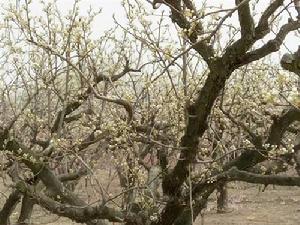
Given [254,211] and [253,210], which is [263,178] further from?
[253,210]

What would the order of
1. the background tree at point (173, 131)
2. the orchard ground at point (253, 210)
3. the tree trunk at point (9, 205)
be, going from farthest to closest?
the orchard ground at point (253, 210) → the tree trunk at point (9, 205) → the background tree at point (173, 131)

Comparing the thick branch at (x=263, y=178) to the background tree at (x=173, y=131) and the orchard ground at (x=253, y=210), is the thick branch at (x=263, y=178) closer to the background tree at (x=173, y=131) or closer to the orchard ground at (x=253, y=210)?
the background tree at (x=173, y=131)

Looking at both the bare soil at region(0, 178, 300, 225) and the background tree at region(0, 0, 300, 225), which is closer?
the background tree at region(0, 0, 300, 225)

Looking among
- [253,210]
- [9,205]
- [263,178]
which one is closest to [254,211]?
[253,210]

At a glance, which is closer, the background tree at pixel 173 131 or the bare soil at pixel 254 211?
the background tree at pixel 173 131

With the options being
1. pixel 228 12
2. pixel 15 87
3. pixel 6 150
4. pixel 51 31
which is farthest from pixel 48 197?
pixel 15 87

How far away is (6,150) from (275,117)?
12.8 ft

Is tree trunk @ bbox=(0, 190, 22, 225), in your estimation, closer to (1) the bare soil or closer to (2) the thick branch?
(1) the bare soil

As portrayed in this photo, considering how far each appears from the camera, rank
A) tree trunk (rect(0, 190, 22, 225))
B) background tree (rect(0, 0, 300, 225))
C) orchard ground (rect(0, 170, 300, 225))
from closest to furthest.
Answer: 1. background tree (rect(0, 0, 300, 225))
2. tree trunk (rect(0, 190, 22, 225))
3. orchard ground (rect(0, 170, 300, 225))

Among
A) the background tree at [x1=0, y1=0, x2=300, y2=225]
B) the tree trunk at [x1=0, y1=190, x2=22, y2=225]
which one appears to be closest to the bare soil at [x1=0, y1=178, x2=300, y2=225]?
the tree trunk at [x1=0, y1=190, x2=22, y2=225]

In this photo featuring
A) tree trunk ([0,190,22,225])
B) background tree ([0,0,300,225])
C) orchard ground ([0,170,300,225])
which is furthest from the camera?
orchard ground ([0,170,300,225])

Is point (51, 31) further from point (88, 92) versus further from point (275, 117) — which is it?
point (275, 117)

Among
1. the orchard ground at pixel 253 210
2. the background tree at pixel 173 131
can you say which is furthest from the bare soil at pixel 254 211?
the background tree at pixel 173 131

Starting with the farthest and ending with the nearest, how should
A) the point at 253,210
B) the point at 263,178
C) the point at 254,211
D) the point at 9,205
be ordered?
1. the point at 253,210
2. the point at 254,211
3. the point at 9,205
4. the point at 263,178
